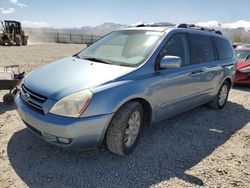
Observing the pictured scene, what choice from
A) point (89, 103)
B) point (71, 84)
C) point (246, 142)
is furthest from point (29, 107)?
point (246, 142)

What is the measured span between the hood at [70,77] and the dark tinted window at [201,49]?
1.74m

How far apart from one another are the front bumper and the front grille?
0.22 ft

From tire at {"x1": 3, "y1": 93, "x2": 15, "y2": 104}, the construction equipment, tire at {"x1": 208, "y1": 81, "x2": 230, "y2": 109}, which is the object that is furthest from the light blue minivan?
the construction equipment

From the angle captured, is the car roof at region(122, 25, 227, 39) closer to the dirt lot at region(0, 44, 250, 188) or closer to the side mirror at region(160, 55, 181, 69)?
the side mirror at region(160, 55, 181, 69)

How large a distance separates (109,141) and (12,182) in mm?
1198

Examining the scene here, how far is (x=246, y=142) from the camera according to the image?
4.64m

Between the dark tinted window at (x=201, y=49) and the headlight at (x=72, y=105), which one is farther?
the dark tinted window at (x=201, y=49)

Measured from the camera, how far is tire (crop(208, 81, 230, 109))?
242 inches

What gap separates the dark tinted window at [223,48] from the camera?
5.93 meters

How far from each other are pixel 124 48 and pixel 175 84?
982 millimetres

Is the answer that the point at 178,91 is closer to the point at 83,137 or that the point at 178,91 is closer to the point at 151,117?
the point at 151,117

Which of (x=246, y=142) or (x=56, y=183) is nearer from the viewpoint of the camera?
(x=56, y=183)

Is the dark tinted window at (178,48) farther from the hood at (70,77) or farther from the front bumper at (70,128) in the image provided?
the front bumper at (70,128)

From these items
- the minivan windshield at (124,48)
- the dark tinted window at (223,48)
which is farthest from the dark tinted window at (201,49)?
the minivan windshield at (124,48)
